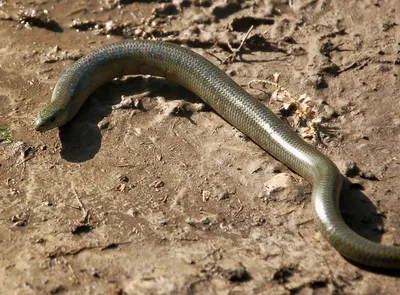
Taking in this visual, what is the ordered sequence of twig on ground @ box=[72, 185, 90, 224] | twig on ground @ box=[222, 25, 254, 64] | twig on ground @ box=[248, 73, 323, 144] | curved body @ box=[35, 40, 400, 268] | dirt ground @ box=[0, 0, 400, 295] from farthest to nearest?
twig on ground @ box=[222, 25, 254, 64] → twig on ground @ box=[248, 73, 323, 144] → twig on ground @ box=[72, 185, 90, 224] → curved body @ box=[35, 40, 400, 268] → dirt ground @ box=[0, 0, 400, 295]

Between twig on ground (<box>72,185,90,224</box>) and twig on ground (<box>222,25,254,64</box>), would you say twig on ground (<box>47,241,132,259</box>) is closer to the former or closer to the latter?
twig on ground (<box>72,185,90,224</box>)

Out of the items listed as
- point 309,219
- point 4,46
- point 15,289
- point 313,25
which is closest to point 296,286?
point 309,219

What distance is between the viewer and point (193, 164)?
6602 mm

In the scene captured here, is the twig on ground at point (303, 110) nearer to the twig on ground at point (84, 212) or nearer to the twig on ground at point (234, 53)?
the twig on ground at point (234, 53)

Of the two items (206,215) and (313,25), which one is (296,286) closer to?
(206,215)

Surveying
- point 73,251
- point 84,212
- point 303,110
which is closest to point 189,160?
point 84,212

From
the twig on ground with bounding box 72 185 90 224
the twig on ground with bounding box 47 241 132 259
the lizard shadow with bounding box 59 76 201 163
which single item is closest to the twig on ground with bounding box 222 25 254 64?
the lizard shadow with bounding box 59 76 201 163

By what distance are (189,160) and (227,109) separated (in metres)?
Result: 0.92

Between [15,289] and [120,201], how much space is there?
1.45 m

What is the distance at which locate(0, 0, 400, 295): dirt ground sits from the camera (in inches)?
209

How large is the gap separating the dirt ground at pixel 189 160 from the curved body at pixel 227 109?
5.9 inches

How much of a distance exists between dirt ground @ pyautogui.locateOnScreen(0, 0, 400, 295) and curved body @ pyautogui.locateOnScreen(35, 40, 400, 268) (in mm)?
151

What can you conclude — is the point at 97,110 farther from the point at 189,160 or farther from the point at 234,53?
the point at 234,53

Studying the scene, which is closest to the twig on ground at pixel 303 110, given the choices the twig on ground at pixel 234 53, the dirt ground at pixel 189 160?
the dirt ground at pixel 189 160
